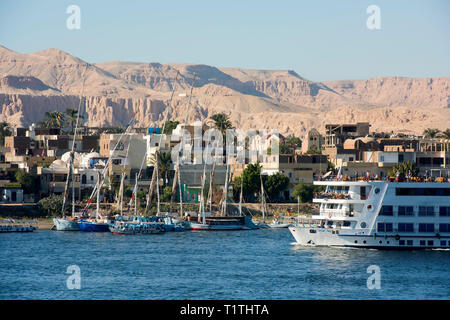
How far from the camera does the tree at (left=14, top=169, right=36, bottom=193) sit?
117 metres

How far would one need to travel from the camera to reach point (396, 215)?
67.6 m

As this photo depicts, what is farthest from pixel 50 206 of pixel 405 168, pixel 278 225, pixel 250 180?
pixel 405 168

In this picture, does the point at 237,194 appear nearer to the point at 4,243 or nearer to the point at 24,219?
the point at 24,219

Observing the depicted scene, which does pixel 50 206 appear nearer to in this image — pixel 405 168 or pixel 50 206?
pixel 50 206

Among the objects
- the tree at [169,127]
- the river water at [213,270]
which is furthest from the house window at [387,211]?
the tree at [169,127]

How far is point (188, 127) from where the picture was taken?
146000 millimetres

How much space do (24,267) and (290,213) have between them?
5499 cm

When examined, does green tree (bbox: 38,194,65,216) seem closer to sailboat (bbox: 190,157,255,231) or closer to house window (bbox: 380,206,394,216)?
sailboat (bbox: 190,157,255,231)

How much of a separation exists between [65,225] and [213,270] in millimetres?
39496

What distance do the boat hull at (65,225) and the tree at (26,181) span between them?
69.2 feet

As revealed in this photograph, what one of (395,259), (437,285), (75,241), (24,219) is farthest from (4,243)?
(437,285)

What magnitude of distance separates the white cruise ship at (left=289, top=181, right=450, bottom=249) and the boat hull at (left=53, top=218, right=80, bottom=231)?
37469 millimetres

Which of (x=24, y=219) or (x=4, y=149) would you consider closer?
(x=24, y=219)

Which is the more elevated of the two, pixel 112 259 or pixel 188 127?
pixel 188 127
